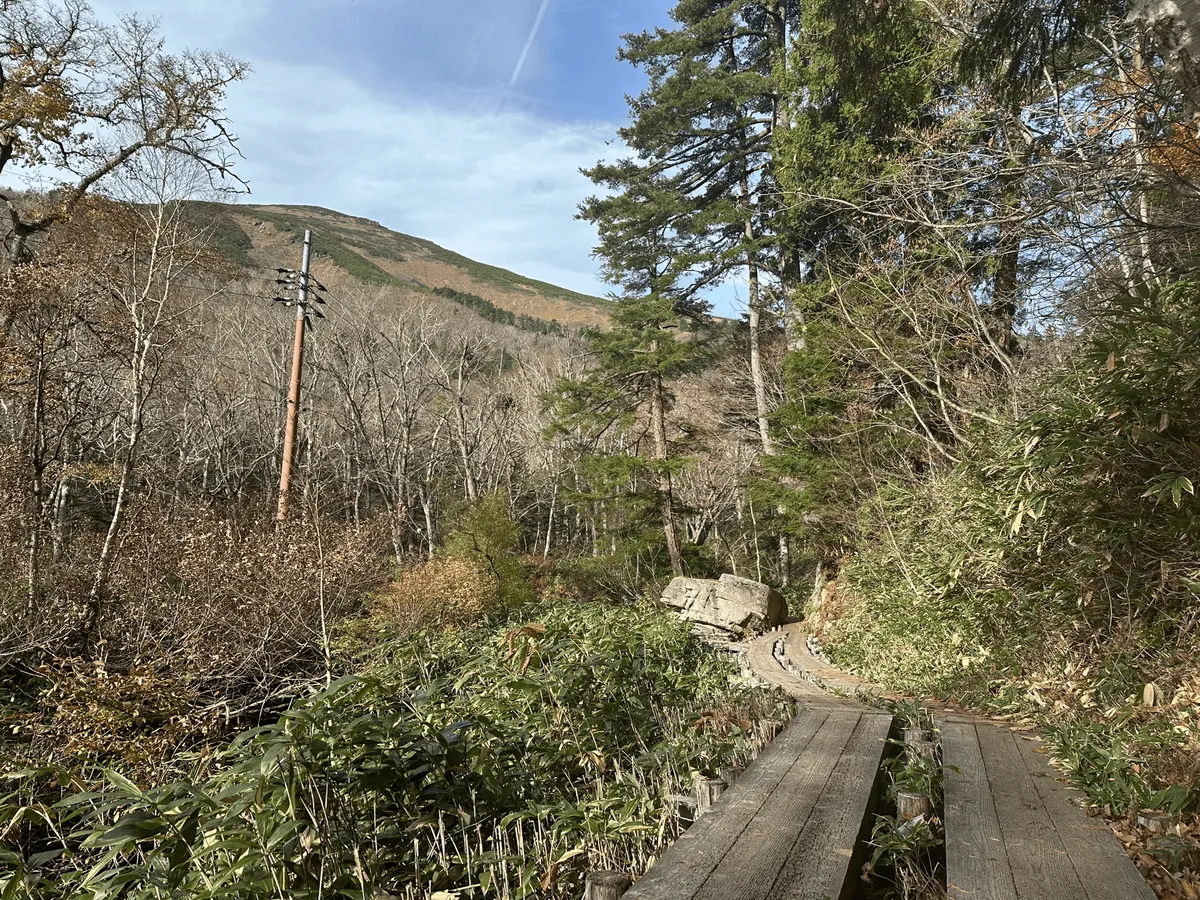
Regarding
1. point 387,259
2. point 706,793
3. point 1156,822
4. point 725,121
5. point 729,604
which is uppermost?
point 387,259

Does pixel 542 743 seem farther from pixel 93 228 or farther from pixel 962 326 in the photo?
pixel 93 228

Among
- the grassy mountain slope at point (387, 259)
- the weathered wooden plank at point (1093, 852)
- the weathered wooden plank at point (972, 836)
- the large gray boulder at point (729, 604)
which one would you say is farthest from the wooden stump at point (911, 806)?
the grassy mountain slope at point (387, 259)

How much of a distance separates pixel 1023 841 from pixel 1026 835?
65mm

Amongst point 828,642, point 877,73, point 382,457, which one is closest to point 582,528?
point 382,457

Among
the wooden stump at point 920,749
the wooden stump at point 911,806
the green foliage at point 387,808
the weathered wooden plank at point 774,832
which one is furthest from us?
the wooden stump at point 920,749

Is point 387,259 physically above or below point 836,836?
above

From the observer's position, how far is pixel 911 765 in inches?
123

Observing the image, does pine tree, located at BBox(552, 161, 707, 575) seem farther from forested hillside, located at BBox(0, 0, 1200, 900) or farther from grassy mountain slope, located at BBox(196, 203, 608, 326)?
grassy mountain slope, located at BBox(196, 203, 608, 326)

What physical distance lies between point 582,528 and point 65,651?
21.0 meters

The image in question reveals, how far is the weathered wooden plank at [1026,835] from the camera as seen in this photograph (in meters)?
1.88

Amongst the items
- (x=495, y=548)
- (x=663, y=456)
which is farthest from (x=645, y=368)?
(x=495, y=548)

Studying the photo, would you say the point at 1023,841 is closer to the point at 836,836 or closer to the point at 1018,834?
the point at 1018,834

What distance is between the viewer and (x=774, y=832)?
2207 millimetres

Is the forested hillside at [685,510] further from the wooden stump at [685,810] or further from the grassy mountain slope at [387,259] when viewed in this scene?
the grassy mountain slope at [387,259]
